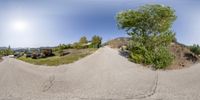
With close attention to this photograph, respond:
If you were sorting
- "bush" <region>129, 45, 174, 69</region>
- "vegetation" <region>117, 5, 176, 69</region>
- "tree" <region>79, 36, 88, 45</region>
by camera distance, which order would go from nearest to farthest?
"bush" <region>129, 45, 174, 69</region> < "vegetation" <region>117, 5, 176, 69</region> < "tree" <region>79, 36, 88, 45</region>

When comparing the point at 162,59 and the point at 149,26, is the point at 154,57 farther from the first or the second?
the point at 149,26

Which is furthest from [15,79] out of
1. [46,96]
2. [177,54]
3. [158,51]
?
[177,54]

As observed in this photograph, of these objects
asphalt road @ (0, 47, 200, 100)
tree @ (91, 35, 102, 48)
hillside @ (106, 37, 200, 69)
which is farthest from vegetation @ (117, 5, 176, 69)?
tree @ (91, 35, 102, 48)

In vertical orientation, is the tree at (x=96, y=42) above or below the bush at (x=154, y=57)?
above

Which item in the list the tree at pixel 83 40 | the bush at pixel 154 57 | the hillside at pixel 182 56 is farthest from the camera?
the tree at pixel 83 40

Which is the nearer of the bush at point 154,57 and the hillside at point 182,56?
the bush at point 154,57

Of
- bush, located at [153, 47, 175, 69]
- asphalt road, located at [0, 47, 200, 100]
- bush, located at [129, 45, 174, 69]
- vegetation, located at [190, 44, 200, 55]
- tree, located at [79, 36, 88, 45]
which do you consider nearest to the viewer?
asphalt road, located at [0, 47, 200, 100]

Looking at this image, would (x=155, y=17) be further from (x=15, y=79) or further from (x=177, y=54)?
(x=15, y=79)

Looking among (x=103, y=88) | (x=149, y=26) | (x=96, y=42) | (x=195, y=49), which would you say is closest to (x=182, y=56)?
(x=195, y=49)

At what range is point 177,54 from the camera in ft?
76.9

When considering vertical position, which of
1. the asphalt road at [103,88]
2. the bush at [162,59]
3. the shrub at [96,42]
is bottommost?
the asphalt road at [103,88]

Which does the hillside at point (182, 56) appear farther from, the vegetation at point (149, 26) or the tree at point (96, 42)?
the tree at point (96, 42)

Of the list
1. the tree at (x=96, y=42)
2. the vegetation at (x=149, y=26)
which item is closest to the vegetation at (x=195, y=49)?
the vegetation at (x=149, y=26)

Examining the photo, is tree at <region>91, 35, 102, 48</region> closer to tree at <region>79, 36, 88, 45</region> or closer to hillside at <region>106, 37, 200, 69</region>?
tree at <region>79, 36, 88, 45</region>
